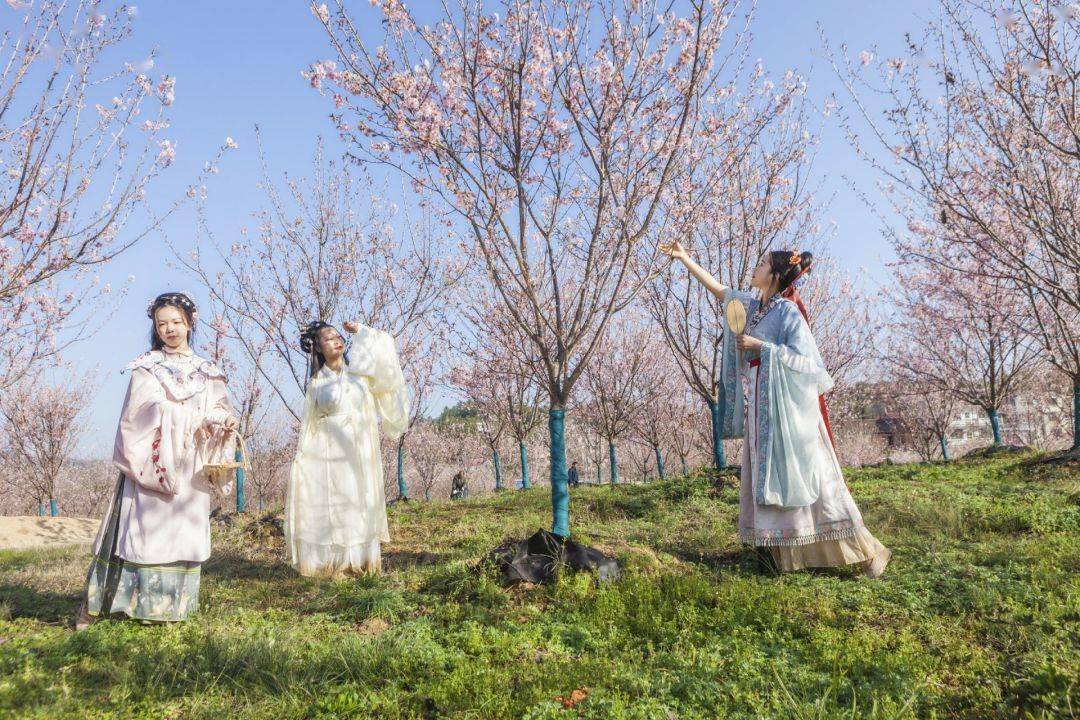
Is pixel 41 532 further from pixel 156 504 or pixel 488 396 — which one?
pixel 156 504

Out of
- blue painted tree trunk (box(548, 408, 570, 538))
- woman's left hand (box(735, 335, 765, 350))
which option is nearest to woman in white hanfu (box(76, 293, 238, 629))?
blue painted tree trunk (box(548, 408, 570, 538))

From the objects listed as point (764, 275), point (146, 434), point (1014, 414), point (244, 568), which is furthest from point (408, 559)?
point (1014, 414)

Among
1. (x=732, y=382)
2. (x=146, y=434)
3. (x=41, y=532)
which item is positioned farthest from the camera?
(x=41, y=532)

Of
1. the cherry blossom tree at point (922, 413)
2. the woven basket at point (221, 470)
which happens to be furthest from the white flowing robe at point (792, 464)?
the cherry blossom tree at point (922, 413)

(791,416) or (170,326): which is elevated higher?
(170,326)

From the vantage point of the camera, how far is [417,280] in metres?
11.6

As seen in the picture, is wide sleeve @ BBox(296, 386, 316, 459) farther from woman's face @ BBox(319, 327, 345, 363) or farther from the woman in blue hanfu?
the woman in blue hanfu

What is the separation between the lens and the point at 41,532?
1344cm

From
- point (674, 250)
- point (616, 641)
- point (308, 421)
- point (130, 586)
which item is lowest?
point (616, 641)

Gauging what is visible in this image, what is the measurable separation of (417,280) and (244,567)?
6489 millimetres

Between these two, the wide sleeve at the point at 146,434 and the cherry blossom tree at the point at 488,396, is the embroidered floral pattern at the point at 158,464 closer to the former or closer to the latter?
the wide sleeve at the point at 146,434

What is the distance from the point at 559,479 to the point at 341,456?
204cm

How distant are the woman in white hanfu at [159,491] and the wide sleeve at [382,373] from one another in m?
1.60

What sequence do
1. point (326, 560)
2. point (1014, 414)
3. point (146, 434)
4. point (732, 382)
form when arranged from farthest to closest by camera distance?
point (1014, 414), point (326, 560), point (732, 382), point (146, 434)
